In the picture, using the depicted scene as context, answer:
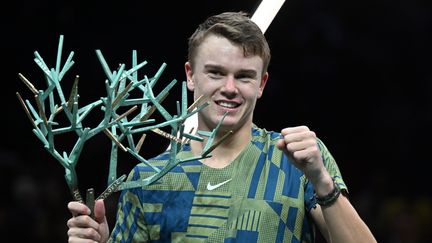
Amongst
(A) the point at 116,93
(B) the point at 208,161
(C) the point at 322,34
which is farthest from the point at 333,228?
(C) the point at 322,34

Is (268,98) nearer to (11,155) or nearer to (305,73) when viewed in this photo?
(305,73)

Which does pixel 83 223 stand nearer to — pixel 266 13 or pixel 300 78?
pixel 266 13

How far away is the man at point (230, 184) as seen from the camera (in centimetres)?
308

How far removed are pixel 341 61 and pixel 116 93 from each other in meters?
4.11

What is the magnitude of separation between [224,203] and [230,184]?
0.21 ft

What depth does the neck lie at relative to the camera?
127 inches

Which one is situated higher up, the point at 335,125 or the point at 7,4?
the point at 7,4

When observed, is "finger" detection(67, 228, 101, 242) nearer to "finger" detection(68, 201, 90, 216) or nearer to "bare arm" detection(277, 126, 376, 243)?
"finger" detection(68, 201, 90, 216)

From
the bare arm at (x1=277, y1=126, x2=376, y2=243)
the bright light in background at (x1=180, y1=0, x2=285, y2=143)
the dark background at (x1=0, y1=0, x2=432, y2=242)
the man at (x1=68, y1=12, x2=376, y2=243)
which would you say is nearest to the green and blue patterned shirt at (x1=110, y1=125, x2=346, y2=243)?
the man at (x1=68, y1=12, x2=376, y2=243)

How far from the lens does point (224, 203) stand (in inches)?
123

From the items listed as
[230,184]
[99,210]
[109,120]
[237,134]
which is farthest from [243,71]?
[99,210]

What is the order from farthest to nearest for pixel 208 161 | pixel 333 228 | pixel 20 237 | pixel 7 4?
pixel 7 4, pixel 20 237, pixel 208 161, pixel 333 228

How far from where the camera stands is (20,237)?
6250mm

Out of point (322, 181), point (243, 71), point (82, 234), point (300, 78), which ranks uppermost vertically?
point (243, 71)
